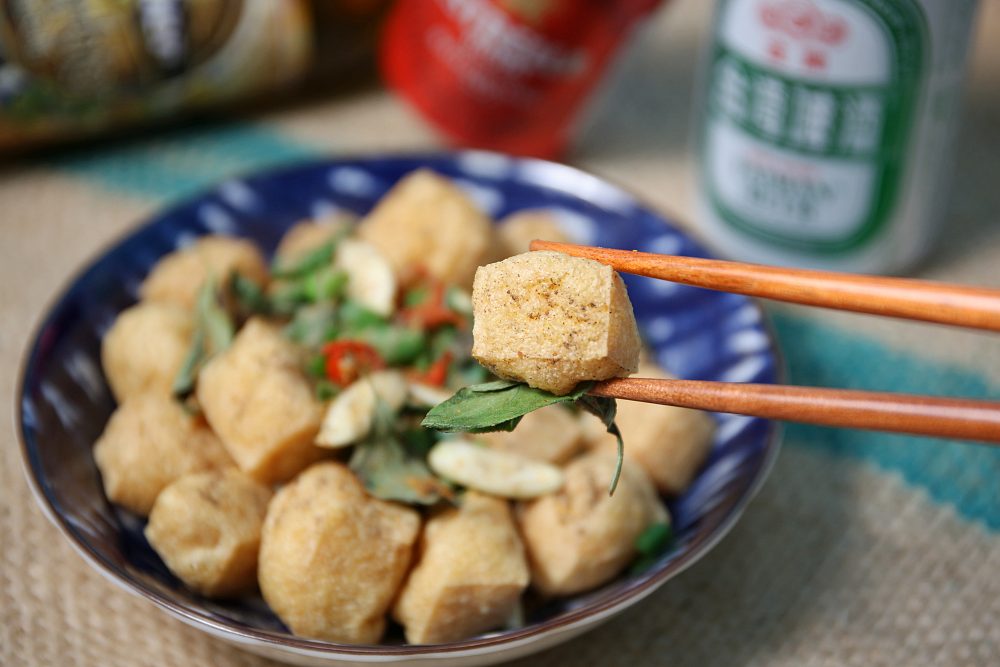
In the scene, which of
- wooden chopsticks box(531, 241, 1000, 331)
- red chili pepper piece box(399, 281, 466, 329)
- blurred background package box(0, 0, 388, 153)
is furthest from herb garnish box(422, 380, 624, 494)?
blurred background package box(0, 0, 388, 153)

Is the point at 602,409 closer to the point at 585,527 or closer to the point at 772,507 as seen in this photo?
the point at 585,527

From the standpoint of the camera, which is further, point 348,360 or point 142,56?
point 142,56

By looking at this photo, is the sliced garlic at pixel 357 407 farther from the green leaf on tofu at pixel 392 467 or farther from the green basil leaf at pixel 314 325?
the green basil leaf at pixel 314 325

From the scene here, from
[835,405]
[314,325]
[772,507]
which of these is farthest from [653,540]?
[314,325]

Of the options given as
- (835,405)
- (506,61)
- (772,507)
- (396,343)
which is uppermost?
(835,405)

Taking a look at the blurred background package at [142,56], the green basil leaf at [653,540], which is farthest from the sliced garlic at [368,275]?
the blurred background package at [142,56]

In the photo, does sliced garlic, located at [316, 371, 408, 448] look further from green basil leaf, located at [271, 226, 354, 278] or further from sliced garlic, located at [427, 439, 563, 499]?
green basil leaf, located at [271, 226, 354, 278]

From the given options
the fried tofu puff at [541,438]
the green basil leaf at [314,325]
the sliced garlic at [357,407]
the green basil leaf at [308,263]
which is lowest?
the fried tofu puff at [541,438]
